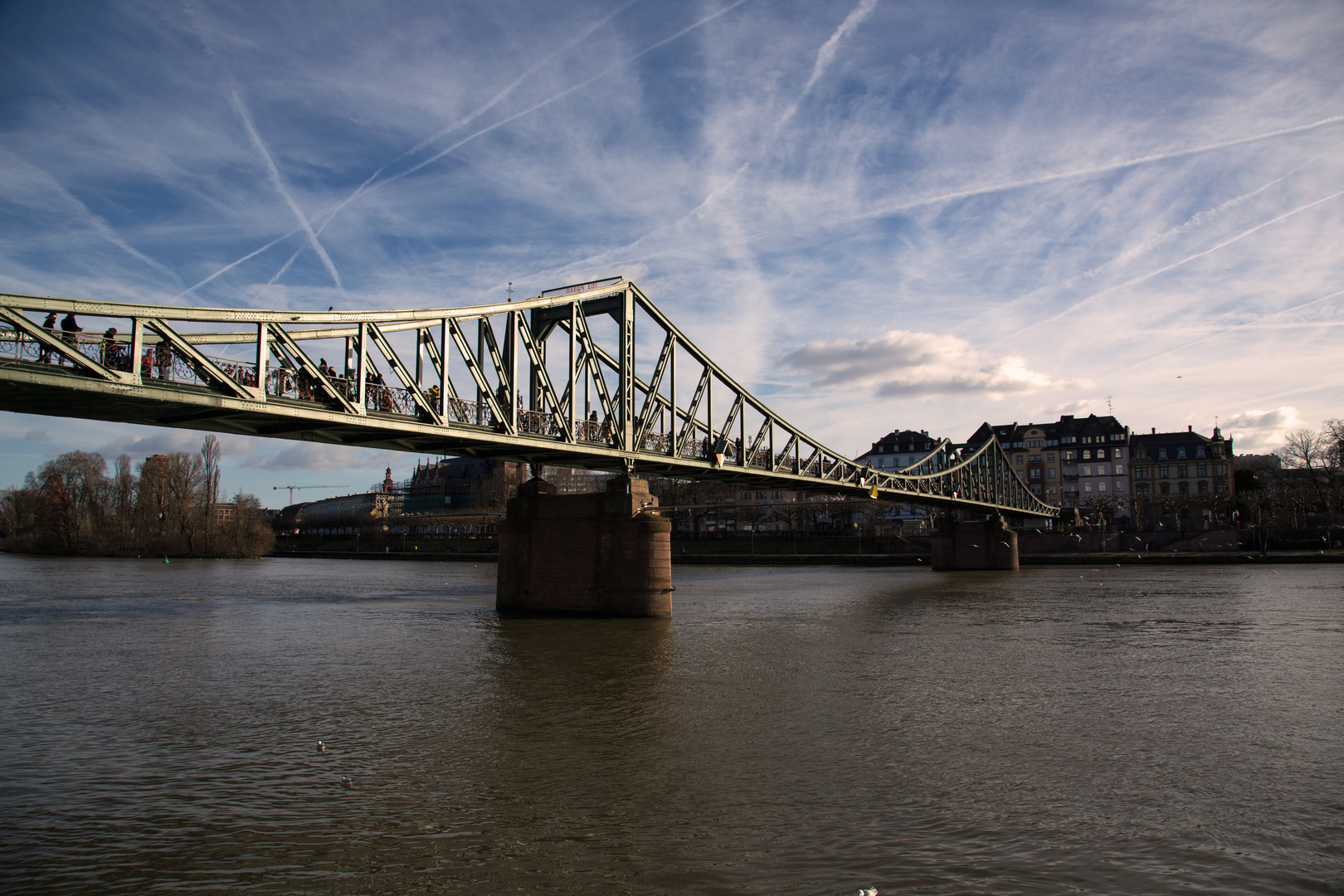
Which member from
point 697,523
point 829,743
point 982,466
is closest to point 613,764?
point 829,743

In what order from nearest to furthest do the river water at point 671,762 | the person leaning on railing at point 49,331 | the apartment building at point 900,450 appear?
the river water at point 671,762, the person leaning on railing at point 49,331, the apartment building at point 900,450

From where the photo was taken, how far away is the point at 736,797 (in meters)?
11.8

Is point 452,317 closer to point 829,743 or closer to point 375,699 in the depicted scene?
point 375,699

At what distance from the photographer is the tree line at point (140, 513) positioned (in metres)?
109

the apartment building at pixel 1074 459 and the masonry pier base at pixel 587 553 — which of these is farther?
the apartment building at pixel 1074 459

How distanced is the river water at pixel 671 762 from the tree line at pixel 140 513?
286 ft

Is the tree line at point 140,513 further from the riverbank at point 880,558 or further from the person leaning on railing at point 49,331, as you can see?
the person leaning on railing at point 49,331

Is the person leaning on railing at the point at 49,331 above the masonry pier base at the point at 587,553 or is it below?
above

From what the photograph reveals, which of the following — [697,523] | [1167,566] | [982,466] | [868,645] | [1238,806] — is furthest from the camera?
[697,523]

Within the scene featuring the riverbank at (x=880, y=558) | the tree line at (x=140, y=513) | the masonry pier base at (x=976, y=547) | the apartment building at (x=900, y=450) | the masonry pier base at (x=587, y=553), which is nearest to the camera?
the masonry pier base at (x=587, y=553)

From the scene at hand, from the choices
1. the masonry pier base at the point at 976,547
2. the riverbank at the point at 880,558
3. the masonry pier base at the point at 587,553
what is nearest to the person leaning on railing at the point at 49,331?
the masonry pier base at the point at 587,553

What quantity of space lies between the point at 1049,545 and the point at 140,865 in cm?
10368

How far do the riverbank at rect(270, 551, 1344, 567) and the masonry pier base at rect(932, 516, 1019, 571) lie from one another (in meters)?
8.18

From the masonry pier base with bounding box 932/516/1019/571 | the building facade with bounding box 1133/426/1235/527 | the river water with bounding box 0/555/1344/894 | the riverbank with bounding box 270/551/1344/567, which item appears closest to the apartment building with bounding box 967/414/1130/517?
the building facade with bounding box 1133/426/1235/527
